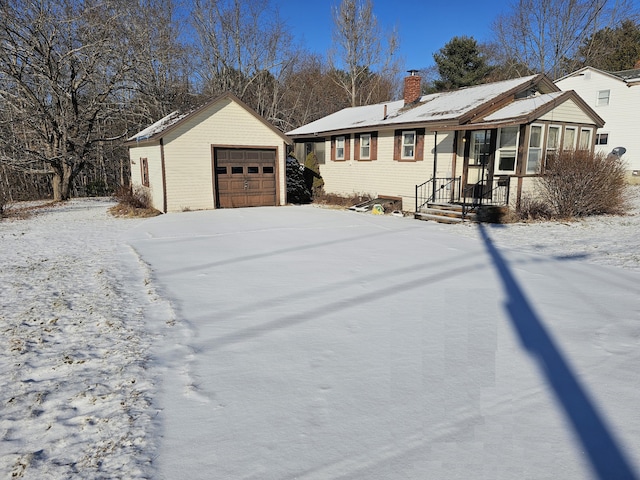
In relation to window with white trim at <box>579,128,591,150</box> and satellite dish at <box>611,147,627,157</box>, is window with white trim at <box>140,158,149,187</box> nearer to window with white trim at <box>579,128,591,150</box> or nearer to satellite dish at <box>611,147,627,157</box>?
window with white trim at <box>579,128,591,150</box>

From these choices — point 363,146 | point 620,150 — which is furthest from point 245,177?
point 620,150

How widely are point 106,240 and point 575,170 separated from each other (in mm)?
12908

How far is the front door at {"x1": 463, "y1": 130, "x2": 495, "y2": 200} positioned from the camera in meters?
13.6

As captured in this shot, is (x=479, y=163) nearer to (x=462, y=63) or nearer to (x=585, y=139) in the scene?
(x=585, y=139)

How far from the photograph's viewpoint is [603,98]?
24.2m

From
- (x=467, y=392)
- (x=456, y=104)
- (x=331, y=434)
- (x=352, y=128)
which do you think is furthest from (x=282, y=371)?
(x=352, y=128)

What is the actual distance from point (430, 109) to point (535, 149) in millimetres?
4650

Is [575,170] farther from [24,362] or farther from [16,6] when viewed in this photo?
[16,6]

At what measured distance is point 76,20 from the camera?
1797 cm

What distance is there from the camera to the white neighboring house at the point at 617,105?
75.0ft

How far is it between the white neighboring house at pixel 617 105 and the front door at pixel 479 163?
14.0 m

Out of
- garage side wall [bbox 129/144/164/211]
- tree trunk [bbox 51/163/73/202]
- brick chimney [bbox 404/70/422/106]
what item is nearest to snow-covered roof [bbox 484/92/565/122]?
brick chimney [bbox 404/70/422/106]

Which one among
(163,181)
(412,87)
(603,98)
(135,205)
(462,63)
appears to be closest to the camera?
(163,181)

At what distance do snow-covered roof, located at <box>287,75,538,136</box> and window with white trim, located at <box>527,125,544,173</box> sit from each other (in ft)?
6.06
